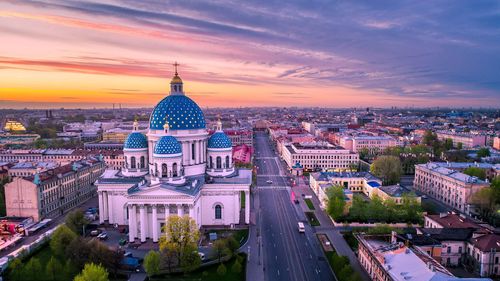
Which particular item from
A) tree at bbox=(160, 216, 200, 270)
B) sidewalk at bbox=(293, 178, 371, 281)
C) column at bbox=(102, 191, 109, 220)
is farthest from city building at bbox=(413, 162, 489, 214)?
column at bbox=(102, 191, 109, 220)

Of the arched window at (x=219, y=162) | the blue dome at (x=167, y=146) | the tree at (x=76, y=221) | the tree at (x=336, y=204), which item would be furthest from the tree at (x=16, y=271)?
the tree at (x=336, y=204)

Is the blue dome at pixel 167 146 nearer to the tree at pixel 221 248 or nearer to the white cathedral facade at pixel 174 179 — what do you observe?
the white cathedral facade at pixel 174 179

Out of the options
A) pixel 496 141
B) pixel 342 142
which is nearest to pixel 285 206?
pixel 342 142

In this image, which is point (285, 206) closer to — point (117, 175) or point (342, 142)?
point (117, 175)

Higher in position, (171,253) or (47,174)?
(47,174)

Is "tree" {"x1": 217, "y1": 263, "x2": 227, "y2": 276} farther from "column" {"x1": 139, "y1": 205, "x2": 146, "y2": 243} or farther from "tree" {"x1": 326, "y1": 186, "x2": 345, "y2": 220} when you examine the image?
"tree" {"x1": 326, "y1": 186, "x2": 345, "y2": 220}

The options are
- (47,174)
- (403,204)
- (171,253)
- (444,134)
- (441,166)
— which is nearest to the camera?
(171,253)
